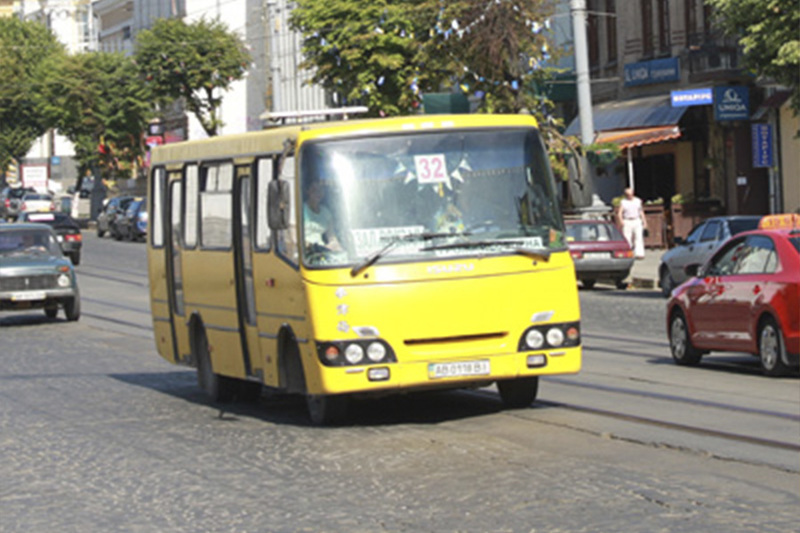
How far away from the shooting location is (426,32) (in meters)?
48.6

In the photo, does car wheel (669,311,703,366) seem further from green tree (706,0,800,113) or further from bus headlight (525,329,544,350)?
green tree (706,0,800,113)

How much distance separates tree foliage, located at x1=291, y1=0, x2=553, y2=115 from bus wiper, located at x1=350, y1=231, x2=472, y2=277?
102 ft

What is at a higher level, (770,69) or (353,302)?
(770,69)

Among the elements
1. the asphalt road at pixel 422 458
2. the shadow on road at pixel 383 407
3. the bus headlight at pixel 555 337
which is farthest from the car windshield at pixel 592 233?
the bus headlight at pixel 555 337

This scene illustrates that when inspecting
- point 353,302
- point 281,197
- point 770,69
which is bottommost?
point 353,302

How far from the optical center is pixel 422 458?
11.0 m

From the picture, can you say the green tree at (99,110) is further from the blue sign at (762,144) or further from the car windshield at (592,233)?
the car windshield at (592,233)

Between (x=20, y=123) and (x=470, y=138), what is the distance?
90.7m

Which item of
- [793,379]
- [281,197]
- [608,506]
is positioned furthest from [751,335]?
[608,506]

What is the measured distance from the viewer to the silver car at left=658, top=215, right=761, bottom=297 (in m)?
29.4

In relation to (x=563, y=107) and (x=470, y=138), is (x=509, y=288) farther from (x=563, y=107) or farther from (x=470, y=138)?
(x=563, y=107)

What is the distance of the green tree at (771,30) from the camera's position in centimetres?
2944

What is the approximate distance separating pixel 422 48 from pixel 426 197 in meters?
35.6

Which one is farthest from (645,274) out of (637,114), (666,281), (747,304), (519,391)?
(519,391)
